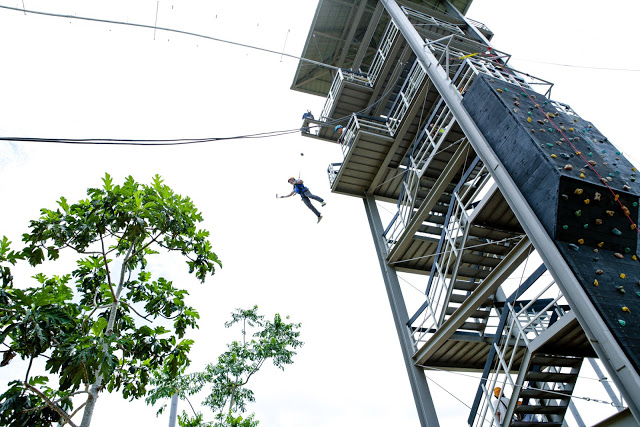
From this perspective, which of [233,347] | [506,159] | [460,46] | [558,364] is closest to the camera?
[506,159]

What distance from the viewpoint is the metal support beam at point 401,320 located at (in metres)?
9.70

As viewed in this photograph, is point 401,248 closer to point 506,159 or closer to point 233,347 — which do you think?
point 506,159

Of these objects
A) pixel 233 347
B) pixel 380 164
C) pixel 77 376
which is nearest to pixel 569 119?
pixel 380 164

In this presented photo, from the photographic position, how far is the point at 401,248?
12117 mm

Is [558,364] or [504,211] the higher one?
[504,211]

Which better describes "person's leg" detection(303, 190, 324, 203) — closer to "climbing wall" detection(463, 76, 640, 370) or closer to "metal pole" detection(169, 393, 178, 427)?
"climbing wall" detection(463, 76, 640, 370)

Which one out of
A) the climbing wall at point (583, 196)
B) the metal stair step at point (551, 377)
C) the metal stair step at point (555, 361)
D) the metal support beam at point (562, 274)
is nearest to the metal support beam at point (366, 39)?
the metal support beam at point (562, 274)

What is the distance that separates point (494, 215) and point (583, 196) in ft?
9.04

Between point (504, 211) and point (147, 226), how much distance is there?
7143 mm

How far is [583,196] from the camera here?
6.36 m

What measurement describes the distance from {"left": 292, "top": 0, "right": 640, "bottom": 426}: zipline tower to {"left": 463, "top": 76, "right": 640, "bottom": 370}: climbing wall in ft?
0.07

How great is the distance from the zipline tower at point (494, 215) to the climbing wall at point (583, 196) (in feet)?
0.07

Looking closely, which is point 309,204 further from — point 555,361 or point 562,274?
point 562,274

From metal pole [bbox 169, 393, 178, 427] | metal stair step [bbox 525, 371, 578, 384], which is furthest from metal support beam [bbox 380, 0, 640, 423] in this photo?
metal pole [bbox 169, 393, 178, 427]
